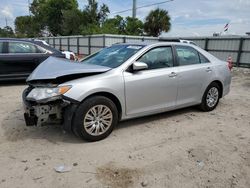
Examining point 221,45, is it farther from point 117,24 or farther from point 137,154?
point 117,24

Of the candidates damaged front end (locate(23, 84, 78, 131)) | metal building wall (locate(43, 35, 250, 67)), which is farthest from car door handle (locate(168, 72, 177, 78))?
metal building wall (locate(43, 35, 250, 67))

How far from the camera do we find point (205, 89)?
549 cm

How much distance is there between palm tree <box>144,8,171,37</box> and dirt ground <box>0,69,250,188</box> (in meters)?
27.6

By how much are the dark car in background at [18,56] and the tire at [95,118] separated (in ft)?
16.8

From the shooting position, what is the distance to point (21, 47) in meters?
8.20

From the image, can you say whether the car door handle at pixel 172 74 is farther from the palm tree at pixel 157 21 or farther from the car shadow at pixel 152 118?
the palm tree at pixel 157 21

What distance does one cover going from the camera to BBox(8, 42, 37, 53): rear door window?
810 centimetres

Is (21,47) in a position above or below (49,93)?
above

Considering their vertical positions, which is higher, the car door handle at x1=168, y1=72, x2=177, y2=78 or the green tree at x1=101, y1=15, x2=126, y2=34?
the green tree at x1=101, y1=15, x2=126, y2=34

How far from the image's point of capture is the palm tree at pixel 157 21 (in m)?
31.2

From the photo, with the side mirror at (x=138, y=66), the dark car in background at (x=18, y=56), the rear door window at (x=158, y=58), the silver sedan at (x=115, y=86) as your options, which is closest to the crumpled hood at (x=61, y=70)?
the silver sedan at (x=115, y=86)

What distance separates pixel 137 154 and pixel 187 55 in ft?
8.42

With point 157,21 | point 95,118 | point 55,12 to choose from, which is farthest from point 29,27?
point 95,118

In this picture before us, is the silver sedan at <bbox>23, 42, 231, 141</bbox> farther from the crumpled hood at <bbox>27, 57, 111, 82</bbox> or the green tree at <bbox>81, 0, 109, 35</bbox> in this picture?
the green tree at <bbox>81, 0, 109, 35</bbox>
